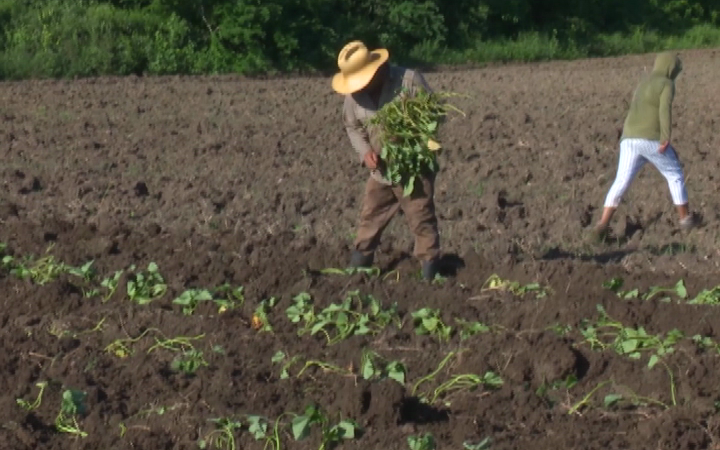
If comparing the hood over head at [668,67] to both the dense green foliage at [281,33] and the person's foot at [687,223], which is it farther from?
the dense green foliage at [281,33]

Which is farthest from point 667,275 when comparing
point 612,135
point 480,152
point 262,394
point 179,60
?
point 179,60

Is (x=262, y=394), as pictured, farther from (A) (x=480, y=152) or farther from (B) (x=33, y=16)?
(B) (x=33, y=16)

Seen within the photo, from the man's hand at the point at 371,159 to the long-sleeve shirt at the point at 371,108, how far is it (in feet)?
0.10

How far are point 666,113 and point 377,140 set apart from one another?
2.97 meters

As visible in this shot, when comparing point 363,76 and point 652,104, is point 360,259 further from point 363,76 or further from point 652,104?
point 652,104

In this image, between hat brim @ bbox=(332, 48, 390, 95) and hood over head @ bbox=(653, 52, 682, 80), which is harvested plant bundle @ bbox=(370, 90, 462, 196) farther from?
hood over head @ bbox=(653, 52, 682, 80)

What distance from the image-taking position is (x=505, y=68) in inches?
1233

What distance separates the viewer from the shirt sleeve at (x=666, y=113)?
36.5 feet

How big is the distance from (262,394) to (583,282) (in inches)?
126

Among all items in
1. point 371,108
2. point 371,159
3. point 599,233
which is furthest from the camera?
point 599,233

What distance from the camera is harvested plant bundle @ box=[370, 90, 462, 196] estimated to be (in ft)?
29.9

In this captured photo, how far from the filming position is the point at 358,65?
9.13m

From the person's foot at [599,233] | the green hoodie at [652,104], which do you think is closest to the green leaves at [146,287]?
the person's foot at [599,233]

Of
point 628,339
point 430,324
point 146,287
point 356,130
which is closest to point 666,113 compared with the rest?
point 356,130
